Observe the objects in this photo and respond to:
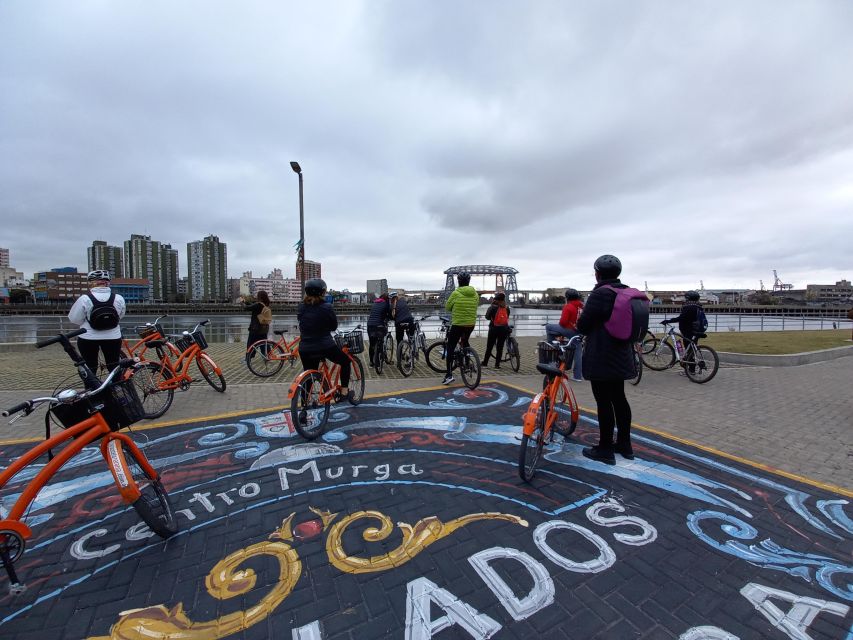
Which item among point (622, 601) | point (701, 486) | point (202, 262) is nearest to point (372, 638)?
point (622, 601)

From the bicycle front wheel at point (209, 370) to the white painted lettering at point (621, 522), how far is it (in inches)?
223

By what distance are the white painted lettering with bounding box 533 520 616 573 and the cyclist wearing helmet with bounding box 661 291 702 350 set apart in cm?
659

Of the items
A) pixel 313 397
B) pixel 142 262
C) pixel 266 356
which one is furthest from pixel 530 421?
pixel 142 262

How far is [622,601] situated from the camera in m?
1.97

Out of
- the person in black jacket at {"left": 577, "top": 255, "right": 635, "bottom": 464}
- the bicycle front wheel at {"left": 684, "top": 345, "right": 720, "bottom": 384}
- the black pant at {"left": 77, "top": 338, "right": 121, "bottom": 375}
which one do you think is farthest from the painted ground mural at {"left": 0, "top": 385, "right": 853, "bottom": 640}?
the bicycle front wheel at {"left": 684, "top": 345, "right": 720, "bottom": 384}

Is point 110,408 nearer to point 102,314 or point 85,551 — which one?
point 85,551

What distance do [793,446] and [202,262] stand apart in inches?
5328

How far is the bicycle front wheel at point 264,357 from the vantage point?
25.4ft

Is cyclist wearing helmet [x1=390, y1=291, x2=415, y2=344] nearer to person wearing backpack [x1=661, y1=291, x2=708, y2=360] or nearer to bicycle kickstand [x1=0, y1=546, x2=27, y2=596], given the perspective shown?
person wearing backpack [x1=661, y1=291, x2=708, y2=360]

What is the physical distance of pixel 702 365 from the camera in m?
7.20

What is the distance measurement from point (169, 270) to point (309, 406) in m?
130

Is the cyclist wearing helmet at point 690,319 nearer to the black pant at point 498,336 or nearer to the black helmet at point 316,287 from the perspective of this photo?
the black pant at point 498,336

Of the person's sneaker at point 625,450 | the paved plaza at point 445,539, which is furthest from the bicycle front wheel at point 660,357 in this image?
the person's sneaker at point 625,450

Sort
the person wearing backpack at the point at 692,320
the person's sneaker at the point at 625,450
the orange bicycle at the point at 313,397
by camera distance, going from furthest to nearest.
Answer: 1. the person wearing backpack at the point at 692,320
2. the orange bicycle at the point at 313,397
3. the person's sneaker at the point at 625,450
